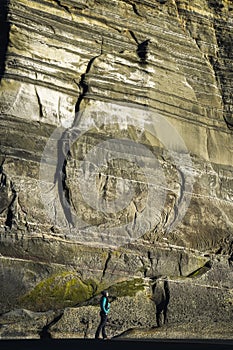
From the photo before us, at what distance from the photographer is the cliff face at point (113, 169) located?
1952 cm

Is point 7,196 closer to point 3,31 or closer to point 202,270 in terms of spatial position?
point 3,31

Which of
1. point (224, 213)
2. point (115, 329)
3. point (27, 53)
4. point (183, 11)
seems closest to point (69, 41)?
point (27, 53)

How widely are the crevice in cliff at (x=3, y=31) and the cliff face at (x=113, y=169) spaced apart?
0.05m

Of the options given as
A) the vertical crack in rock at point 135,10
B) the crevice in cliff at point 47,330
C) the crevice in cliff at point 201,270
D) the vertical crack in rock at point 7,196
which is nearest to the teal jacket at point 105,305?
the crevice in cliff at point 47,330

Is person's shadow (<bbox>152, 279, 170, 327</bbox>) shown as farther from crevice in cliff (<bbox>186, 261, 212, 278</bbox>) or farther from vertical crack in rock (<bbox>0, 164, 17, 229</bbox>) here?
vertical crack in rock (<bbox>0, 164, 17, 229</bbox>)

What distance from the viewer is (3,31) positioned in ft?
70.7

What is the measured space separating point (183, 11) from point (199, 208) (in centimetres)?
609

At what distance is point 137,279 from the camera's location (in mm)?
20562

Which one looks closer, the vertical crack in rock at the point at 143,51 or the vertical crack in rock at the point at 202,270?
the vertical crack in rock at the point at 202,270

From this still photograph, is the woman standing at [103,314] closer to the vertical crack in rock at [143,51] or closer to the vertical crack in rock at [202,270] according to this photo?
the vertical crack in rock at [202,270]

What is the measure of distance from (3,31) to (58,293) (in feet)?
22.2

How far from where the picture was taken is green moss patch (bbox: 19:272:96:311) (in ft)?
62.7

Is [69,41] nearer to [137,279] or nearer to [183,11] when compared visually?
[183,11]

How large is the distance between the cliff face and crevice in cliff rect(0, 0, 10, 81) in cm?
5
